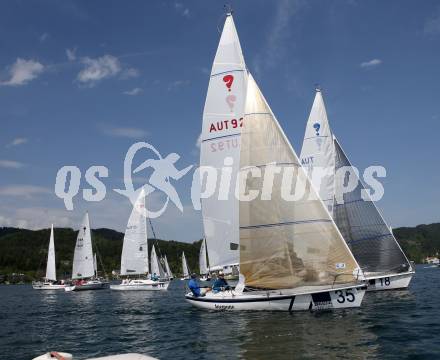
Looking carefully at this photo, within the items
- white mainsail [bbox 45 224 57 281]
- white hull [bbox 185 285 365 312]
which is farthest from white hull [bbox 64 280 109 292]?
white hull [bbox 185 285 365 312]

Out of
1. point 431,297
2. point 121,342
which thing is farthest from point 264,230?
point 431,297

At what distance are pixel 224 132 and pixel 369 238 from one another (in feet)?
46.8

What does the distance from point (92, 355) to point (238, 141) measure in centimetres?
1557

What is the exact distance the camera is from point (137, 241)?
63.2 metres

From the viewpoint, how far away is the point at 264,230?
76.3 feet

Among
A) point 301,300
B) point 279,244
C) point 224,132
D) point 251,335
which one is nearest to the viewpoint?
point 251,335

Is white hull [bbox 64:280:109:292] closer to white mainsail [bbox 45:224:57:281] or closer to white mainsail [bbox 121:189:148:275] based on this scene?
white mainsail [bbox 121:189:148:275]

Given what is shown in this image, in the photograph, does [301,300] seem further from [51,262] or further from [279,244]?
[51,262]

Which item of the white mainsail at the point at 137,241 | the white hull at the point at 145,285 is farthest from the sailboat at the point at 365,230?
the white mainsail at the point at 137,241

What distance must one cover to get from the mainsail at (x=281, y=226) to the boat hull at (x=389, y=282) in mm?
12464

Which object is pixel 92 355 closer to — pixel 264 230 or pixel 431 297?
pixel 264 230

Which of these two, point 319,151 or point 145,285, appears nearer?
point 319,151

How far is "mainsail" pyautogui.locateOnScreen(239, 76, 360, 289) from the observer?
22.3 m

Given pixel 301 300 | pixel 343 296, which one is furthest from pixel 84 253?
pixel 343 296
